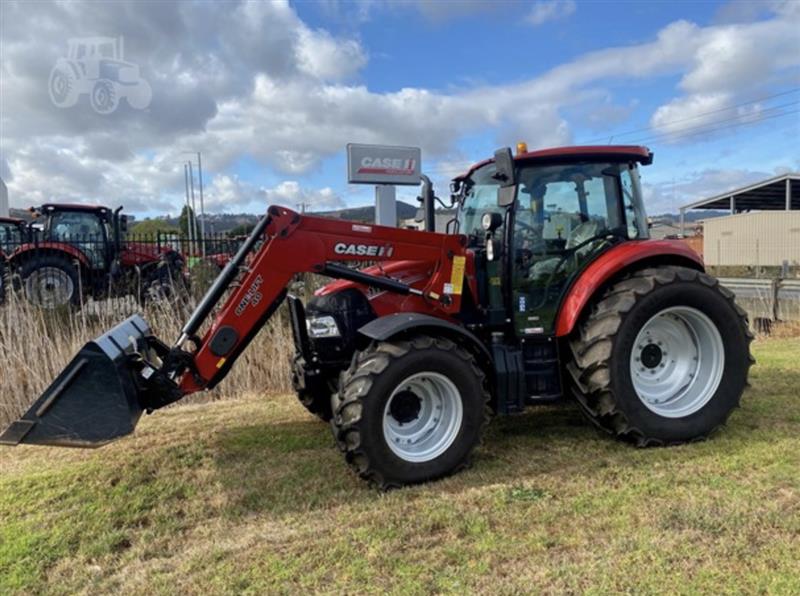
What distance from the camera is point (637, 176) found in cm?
487

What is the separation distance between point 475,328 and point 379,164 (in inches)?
695

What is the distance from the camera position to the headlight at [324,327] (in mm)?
4336

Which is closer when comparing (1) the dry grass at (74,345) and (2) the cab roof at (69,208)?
(1) the dry grass at (74,345)

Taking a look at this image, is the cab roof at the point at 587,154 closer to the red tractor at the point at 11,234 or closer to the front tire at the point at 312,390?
the front tire at the point at 312,390

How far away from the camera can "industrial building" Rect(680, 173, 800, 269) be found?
32.2 m

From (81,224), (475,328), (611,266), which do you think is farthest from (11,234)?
(611,266)

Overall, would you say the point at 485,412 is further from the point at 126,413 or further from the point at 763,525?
the point at 126,413

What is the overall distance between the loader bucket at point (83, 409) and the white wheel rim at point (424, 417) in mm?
1555

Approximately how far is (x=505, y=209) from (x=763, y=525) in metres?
2.54

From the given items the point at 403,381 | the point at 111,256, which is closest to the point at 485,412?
the point at 403,381

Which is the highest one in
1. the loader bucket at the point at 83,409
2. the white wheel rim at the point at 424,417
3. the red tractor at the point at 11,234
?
the red tractor at the point at 11,234

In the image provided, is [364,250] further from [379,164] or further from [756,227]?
[756,227]

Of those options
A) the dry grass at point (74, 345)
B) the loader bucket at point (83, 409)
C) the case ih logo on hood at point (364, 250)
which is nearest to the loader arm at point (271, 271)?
the case ih logo on hood at point (364, 250)

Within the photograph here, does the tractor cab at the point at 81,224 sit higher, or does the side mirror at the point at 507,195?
the tractor cab at the point at 81,224
